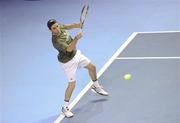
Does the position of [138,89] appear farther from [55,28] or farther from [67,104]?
[55,28]

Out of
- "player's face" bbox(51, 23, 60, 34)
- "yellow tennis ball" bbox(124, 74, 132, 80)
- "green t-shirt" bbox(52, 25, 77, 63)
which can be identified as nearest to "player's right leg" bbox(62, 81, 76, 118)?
"green t-shirt" bbox(52, 25, 77, 63)

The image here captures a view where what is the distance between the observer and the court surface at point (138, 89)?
4.54 metres

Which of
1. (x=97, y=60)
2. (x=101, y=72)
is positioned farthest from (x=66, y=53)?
(x=97, y=60)

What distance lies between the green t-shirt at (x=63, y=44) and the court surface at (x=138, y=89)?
0.58 meters

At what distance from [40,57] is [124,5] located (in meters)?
3.07

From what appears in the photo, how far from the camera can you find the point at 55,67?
6.11 meters

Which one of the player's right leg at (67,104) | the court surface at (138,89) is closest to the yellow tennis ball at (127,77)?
the court surface at (138,89)

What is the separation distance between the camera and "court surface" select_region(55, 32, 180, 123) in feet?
14.9

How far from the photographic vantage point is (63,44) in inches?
180

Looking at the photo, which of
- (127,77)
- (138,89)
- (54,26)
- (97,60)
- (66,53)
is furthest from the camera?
(97,60)

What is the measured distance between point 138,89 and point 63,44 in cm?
112

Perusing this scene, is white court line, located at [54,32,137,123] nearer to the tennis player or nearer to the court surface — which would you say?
the court surface

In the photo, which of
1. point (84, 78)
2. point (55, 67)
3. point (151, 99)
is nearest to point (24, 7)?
point (55, 67)

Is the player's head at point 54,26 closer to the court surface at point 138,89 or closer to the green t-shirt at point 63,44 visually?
the green t-shirt at point 63,44
